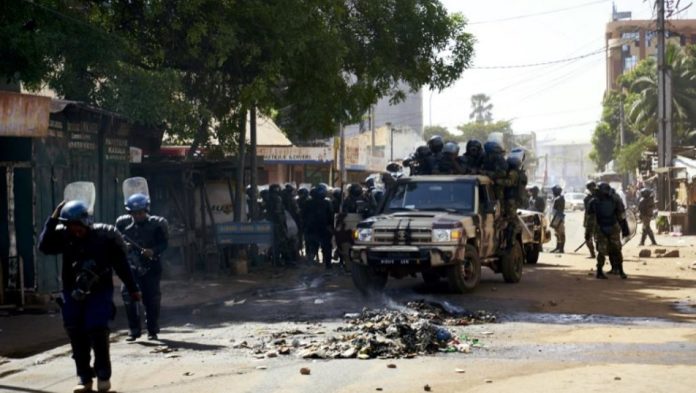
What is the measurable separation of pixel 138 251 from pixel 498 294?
7043mm

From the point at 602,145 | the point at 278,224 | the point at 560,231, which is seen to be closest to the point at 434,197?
the point at 278,224

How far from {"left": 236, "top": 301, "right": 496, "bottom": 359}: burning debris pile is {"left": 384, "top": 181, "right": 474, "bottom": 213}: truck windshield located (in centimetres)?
474

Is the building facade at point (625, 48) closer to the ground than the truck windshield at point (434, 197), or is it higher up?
higher up

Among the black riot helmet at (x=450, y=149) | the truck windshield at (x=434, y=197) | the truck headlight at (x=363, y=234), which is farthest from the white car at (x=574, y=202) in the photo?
the truck headlight at (x=363, y=234)

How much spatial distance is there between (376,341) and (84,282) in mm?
3249

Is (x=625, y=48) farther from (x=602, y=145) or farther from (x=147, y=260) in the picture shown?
(x=147, y=260)

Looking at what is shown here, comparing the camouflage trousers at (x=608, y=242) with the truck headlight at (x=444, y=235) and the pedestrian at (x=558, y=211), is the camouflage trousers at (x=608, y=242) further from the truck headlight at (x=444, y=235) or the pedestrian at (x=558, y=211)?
the pedestrian at (x=558, y=211)

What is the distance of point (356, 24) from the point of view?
23625mm

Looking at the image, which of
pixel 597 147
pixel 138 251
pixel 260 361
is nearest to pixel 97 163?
pixel 138 251

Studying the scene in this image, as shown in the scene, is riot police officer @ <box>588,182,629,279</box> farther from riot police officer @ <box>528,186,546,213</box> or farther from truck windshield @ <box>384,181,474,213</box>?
riot police officer @ <box>528,186,546,213</box>

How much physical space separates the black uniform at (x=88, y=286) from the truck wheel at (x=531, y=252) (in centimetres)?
1608

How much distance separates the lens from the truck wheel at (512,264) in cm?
1866

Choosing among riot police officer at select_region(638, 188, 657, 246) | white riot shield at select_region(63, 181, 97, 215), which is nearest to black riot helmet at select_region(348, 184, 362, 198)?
white riot shield at select_region(63, 181, 97, 215)

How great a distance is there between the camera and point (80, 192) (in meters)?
17.0
